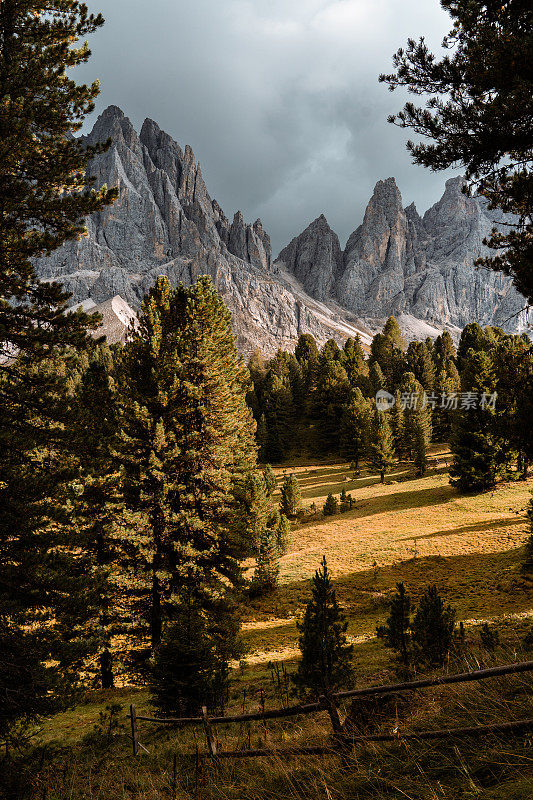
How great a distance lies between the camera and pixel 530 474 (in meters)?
38.0

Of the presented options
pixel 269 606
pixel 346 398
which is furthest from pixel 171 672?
pixel 346 398

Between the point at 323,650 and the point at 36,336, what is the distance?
880 cm

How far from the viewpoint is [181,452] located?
12.9 m

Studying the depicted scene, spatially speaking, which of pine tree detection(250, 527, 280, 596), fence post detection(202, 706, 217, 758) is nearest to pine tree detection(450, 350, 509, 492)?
pine tree detection(250, 527, 280, 596)

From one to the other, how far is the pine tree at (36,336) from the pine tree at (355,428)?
51056 millimetres

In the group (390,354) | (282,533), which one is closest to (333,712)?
(282,533)

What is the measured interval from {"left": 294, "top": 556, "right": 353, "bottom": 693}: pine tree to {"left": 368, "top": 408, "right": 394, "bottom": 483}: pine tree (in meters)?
40.9

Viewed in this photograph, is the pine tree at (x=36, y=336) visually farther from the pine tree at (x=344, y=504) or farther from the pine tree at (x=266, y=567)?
the pine tree at (x=344, y=504)

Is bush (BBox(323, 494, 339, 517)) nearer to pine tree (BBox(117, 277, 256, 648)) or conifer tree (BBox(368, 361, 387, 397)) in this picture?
pine tree (BBox(117, 277, 256, 648))

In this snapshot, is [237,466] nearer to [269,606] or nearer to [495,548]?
[269,606]

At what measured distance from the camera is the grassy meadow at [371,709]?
11.9ft

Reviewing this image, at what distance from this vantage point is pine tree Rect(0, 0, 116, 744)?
6.92 meters

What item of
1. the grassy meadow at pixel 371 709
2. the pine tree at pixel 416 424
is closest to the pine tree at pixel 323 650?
the grassy meadow at pixel 371 709

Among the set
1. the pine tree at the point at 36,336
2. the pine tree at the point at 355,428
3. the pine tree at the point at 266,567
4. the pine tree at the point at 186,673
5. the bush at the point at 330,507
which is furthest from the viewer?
the pine tree at the point at 355,428
